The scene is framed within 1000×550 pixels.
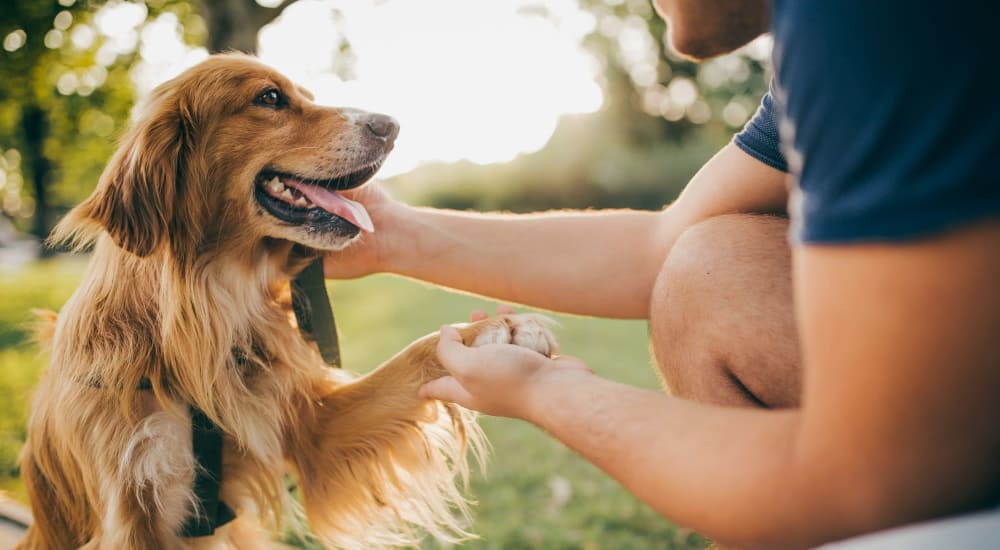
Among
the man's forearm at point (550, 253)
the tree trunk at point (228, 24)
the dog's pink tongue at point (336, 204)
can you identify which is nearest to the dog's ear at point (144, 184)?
the dog's pink tongue at point (336, 204)

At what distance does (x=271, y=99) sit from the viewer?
2.66 m

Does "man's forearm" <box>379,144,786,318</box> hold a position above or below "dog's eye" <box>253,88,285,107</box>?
below

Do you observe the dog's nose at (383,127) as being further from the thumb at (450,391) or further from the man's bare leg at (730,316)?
the man's bare leg at (730,316)

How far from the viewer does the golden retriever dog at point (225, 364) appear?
6.79ft

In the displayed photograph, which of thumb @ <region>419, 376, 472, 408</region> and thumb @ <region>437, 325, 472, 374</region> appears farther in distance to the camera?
thumb @ <region>419, 376, 472, 408</region>

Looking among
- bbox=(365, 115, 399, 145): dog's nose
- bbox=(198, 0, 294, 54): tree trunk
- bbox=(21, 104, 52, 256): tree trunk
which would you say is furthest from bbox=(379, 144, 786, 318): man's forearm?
bbox=(21, 104, 52, 256): tree trunk

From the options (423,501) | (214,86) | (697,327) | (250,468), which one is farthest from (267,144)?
(697,327)

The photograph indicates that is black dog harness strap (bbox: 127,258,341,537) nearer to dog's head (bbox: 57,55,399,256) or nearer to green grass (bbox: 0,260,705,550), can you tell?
dog's head (bbox: 57,55,399,256)

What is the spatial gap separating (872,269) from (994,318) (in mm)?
143

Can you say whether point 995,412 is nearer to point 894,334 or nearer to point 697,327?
point 894,334

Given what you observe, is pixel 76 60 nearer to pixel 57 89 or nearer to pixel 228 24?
pixel 57 89

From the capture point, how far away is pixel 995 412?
2.85ft

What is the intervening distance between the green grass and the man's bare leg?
1643 mm

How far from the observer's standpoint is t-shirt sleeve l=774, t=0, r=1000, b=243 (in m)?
0.81
